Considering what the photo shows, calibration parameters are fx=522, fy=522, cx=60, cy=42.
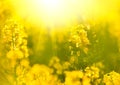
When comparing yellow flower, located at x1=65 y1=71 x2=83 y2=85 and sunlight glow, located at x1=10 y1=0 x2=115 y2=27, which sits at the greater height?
sunlight glow, located at x1=10 y1=0 x2=115 y2=27

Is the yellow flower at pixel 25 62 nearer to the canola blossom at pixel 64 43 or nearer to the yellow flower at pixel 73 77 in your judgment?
the canola blossom at pixel 64 43

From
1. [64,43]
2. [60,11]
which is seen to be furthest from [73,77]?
[60,11]

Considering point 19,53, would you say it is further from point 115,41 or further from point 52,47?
point 115,41

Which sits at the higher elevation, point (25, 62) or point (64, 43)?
point (64, 43)

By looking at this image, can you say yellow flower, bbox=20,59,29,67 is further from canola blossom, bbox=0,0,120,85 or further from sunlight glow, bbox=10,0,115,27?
sunlight glow, bbox=10,0,115,27

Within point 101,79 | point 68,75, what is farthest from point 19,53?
point 101,79

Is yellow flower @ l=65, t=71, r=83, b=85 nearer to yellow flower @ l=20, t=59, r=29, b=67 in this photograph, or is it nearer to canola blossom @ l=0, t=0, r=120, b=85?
canola blossom @ l=0, t=0, r=120, b=85

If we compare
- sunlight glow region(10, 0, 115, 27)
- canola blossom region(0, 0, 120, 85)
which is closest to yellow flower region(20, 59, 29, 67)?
canola blossom region(0, 0, 120, 85)

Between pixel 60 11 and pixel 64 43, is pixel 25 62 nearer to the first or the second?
pixel 64 43

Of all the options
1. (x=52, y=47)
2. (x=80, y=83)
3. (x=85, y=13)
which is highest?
(x=85, y=13)

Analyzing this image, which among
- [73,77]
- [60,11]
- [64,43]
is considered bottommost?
Result: [73,77]

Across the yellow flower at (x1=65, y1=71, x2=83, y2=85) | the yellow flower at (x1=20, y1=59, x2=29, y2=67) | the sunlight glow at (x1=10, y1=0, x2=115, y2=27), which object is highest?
the sunlight glow at (x1=10, y1=0, x2=115, y2=27)
